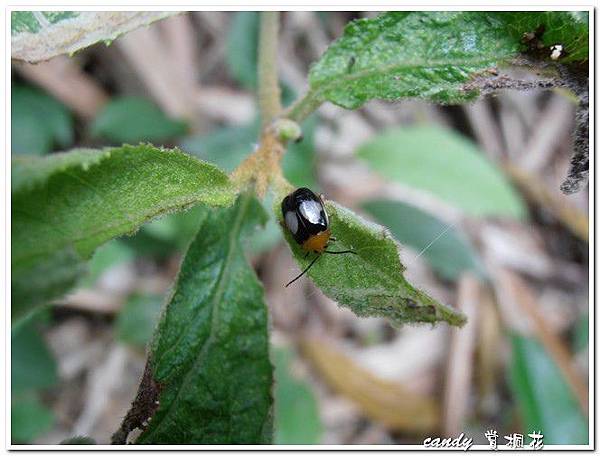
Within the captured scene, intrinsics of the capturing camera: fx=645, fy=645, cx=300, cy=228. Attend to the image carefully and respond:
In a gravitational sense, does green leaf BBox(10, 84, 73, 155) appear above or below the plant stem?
above

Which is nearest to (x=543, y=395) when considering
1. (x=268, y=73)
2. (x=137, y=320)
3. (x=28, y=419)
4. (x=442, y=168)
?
(x=442, y=168)

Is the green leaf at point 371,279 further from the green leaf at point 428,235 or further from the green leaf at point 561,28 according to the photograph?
the green leaf at point 428,235

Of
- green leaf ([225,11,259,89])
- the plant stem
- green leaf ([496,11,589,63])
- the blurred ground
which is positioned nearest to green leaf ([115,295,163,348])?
the blurred ground

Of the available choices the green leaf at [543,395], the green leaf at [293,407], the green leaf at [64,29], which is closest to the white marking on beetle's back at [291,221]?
the green leaf at [64,29]

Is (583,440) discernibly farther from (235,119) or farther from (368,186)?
(235,119)

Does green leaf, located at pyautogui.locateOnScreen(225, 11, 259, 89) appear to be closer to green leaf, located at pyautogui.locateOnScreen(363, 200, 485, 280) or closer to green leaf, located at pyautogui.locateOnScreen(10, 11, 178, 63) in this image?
green leaf, located at pyautogui.locateOnScreen(363, 200, 485, 280)

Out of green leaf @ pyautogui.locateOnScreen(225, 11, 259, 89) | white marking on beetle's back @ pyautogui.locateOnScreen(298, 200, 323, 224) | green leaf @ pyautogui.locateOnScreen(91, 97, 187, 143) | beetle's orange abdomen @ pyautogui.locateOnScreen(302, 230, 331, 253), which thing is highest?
green leaf @ pyautogui.locateOnScreen(225, 11, 259, 89)
